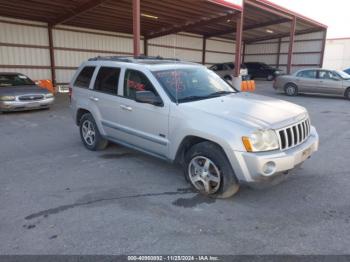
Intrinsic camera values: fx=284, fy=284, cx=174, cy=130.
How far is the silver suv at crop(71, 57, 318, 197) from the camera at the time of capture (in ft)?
11.0

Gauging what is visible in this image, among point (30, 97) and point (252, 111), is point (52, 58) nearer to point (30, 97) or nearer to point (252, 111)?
point (30, 97)

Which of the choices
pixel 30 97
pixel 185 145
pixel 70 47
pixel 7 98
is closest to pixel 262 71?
pixel 70 47

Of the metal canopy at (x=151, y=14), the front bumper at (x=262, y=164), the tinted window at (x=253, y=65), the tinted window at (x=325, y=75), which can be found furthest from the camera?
the tinted window at (x=253, y=65)

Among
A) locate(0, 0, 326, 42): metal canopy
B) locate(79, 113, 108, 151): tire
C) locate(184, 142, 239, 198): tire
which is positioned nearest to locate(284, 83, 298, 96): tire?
locate(0, 0, 326, 42): metal canopy

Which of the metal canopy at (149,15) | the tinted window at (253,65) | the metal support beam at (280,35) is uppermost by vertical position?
the metal support beam at (280,35)

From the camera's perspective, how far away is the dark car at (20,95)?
9.64m

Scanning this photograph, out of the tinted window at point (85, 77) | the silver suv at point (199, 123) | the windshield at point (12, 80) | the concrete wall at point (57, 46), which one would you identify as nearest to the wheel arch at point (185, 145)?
the silver suv at point (199, 123)

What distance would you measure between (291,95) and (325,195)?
13154mm

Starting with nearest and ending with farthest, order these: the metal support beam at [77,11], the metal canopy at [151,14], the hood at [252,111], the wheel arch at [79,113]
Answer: the hood at [252,111] → the wheel arch at [79,113] → the metal support beam at [77,11] → the metal canopy at [151,14]

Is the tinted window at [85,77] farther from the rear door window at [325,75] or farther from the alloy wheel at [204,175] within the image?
the rear door window at [325,75]

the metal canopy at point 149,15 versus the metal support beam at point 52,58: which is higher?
the metal canopy at point 149,15

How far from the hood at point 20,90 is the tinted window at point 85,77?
4.90 meters

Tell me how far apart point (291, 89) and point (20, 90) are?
13.3m

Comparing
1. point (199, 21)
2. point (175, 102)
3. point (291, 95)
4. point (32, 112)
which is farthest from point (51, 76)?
point (175, 102)
